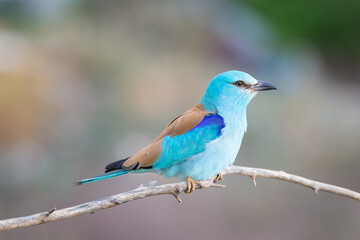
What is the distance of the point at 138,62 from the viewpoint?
9.64 m

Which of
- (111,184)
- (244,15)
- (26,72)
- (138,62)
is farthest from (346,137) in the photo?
(244,15)

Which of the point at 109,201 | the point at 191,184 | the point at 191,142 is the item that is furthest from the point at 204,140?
the point at 109,201

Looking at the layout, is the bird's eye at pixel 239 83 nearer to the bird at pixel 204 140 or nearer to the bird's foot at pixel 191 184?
the bird at pixel 204 140

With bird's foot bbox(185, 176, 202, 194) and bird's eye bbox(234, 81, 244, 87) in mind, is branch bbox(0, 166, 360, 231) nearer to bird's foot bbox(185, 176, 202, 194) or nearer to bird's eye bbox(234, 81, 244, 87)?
bird's foot bbox(185, 176, 202, 194)

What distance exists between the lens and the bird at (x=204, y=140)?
291 centimetres

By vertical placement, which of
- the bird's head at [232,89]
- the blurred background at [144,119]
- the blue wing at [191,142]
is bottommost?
the blurred background at [144,119]

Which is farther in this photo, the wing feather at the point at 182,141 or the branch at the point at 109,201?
the wing feather at the point at 182,141

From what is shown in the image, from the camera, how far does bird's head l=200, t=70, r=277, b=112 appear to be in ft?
10.0

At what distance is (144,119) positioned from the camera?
810 centimetres

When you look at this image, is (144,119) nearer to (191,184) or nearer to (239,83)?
(239,83)

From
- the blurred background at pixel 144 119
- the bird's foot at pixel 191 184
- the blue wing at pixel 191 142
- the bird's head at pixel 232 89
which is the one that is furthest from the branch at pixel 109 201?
the blurred background at pixel 144 119

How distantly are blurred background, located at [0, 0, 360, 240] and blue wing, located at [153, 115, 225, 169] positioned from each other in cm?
329

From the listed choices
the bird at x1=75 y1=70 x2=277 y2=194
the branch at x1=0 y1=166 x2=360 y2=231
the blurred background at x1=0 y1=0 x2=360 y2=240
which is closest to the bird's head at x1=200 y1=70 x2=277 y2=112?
the bird at x1=75 y1=70 x2=277 y2=194

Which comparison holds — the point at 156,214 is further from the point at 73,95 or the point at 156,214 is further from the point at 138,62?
the point at 138,62
